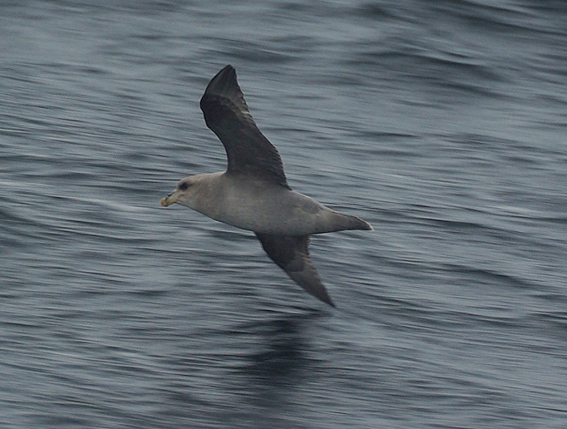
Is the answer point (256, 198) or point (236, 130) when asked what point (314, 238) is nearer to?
point (256, 198)

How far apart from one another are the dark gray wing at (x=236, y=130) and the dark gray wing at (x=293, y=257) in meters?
1.00

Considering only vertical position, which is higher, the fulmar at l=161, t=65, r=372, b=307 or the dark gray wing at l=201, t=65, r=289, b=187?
the dark gray wing at l=201, t=65, r=289, b=187

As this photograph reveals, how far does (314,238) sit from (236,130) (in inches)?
121

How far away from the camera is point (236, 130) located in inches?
363

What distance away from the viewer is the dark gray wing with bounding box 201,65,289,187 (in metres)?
9.05

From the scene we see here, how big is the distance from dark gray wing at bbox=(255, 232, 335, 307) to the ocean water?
0.76 ft

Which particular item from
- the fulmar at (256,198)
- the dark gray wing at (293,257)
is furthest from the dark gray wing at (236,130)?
the dark gray wing at (293,257)

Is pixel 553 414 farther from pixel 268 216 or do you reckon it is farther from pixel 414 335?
pixel 268 216

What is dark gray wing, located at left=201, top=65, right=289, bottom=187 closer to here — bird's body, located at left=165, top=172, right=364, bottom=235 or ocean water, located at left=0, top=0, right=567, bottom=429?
bird's body, located at left=165, top=172, right=364, bottom=235

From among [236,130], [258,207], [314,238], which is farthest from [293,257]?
[236,130]

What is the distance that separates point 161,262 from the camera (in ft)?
36.6

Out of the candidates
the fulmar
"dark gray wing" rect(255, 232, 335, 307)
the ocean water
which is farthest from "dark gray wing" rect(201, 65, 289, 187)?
the ocean water

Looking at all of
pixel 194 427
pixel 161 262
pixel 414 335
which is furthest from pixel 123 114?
pixel 194 427

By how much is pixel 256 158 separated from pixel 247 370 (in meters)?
1.71
